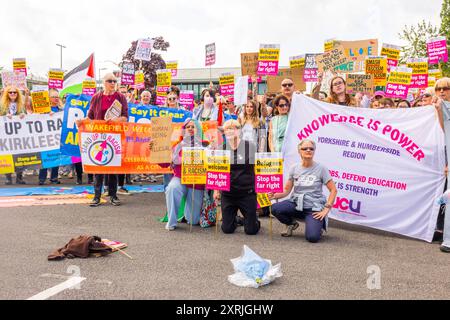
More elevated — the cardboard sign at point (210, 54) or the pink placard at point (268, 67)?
the cardboard sign at point (210, 54)

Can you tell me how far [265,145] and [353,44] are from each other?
6.26 m

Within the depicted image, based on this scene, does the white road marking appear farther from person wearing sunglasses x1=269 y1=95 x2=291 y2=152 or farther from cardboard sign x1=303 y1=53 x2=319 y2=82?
cardboard sign x1=303 y1=53 x2=319 y2=82

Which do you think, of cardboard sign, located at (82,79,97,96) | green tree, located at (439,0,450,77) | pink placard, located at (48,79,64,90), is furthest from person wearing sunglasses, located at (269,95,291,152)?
green tree, located at (439,0,450,77)

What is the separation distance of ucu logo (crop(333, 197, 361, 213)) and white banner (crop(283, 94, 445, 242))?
1 centimetres

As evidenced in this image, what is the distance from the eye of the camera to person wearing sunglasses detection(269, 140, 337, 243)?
18.3 feet

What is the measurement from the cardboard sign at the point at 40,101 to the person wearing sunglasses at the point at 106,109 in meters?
2.79

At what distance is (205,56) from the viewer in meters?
13.6

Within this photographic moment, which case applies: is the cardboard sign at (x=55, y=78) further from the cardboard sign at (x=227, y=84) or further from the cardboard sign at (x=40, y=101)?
the cardboard sign at (x=227, y=84)

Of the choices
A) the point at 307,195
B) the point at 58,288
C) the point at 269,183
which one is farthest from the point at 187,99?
the point at 58,288

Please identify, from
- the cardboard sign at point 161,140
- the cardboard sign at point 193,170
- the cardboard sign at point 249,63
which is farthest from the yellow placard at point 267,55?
the cardboard sign at point 193,170

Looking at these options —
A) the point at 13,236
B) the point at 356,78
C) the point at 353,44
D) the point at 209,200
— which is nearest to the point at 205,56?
the point at 353,44

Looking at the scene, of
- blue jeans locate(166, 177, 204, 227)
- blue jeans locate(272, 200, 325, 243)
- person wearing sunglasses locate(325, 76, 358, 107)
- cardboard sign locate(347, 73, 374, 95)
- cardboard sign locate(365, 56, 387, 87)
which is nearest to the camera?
blue jeans locate(272, 200, 325, 243)

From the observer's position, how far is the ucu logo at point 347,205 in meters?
6.21

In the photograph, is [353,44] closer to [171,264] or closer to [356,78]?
[356,78]
